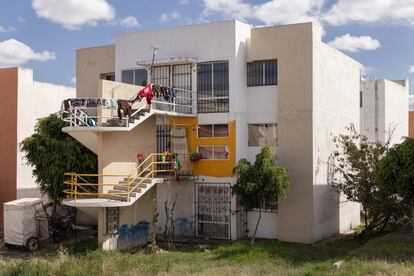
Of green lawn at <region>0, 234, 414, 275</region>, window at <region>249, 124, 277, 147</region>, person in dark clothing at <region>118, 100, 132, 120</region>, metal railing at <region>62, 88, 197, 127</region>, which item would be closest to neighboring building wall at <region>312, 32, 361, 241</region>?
window at <region>249, 124, 277, 147</region>

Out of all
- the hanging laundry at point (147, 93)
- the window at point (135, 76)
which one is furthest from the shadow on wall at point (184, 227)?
the window at point (135, 76)

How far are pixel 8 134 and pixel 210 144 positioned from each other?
1181 cm

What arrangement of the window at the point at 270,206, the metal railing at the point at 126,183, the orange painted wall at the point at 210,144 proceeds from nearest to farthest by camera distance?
the metal railing at the point at 126,183 < the window at the point at 270,206 < the orange painted wall at the point at 210,144

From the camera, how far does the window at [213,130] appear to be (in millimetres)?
22375

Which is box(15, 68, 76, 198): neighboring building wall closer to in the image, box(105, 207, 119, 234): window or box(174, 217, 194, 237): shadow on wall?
box(105, 207, 119, 234): window

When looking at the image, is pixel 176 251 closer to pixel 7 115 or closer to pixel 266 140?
pixel 266 140

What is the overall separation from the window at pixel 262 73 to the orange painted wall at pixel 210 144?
2087 millimetres

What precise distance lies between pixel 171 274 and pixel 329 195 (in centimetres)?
956

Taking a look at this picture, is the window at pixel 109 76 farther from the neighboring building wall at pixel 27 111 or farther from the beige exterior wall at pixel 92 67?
the neighboring building wall at pixel 27 111

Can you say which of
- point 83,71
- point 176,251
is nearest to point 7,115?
point 83,71

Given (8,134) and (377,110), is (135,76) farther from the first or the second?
(377,110)

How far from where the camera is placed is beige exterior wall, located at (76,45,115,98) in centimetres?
2588

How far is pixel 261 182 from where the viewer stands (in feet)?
64.8

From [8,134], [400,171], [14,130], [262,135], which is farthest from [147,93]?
[8,134]
